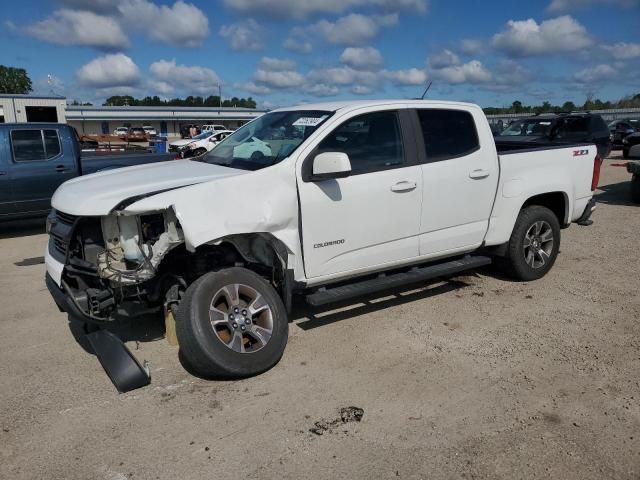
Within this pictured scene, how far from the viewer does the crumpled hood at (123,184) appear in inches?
149

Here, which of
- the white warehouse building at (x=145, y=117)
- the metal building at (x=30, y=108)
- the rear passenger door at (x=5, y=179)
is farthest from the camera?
the white warehouse building at (x=145, y=117)

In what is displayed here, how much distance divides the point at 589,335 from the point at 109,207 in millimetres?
4075

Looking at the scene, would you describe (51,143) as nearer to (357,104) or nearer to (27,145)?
(27,145)

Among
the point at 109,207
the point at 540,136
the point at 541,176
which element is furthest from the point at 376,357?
the point at 540,136

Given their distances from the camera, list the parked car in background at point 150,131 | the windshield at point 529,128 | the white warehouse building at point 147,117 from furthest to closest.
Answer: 1. the white warehouse building at point 147,117
2. the parked car in background at point 150,131
3. the windshield at point 529,128

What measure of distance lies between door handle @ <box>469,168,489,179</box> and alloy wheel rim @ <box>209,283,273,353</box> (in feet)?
8.11

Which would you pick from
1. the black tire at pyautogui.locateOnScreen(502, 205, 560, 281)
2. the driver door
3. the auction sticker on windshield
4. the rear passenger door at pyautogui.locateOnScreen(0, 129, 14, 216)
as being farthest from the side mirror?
the rear passenger door at pyautogui.locateOnScreen(0, 129, 14, 216)

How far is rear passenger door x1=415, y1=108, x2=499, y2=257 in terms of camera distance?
4.94 m

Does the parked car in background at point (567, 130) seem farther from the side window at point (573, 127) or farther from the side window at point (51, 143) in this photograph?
the side window at point (51, 143)

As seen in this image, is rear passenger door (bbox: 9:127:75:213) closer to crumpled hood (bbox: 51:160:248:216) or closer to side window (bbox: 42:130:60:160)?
side window (bbox: 42:130:60:160)

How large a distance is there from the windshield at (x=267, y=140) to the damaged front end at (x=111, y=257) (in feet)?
3.20

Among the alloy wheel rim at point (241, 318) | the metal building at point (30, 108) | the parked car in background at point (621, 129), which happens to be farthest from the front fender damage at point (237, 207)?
the metal building at point (30, 108)

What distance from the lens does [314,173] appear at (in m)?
4.13

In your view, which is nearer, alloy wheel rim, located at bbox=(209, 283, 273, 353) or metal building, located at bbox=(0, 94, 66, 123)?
alloy wheel rim, located at bbox=(209, 283, 273, 353)
